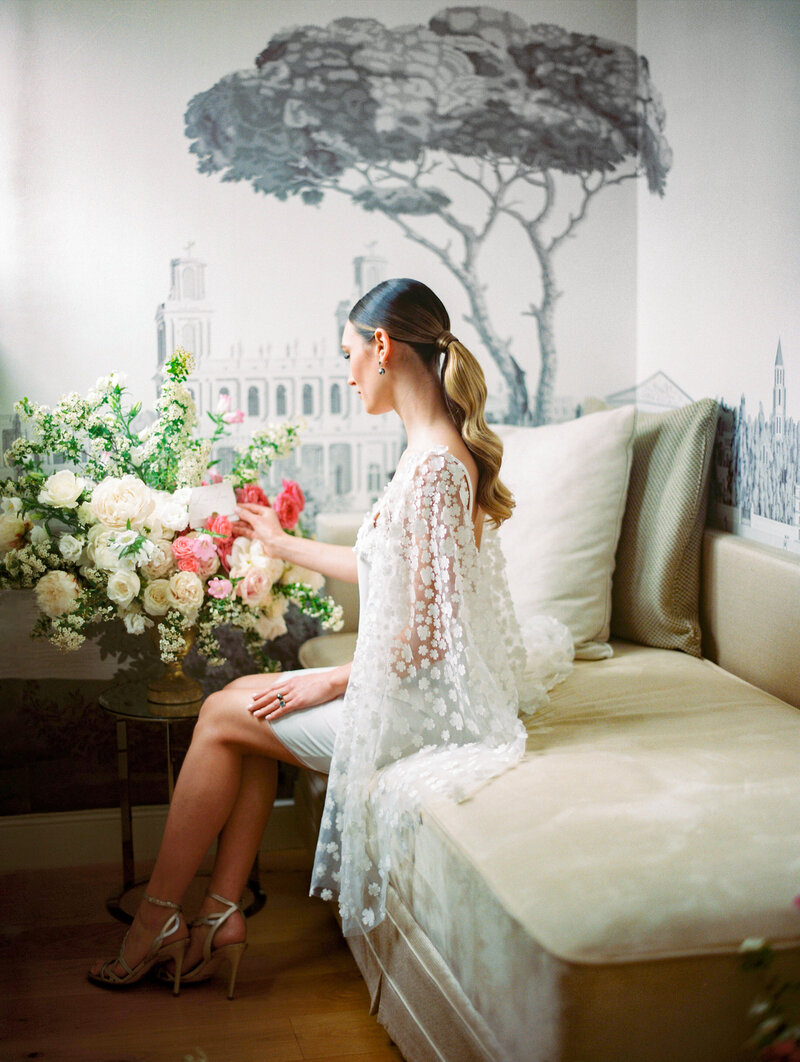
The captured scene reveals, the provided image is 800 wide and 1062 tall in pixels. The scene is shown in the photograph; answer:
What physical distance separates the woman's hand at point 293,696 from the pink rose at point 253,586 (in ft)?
0.90

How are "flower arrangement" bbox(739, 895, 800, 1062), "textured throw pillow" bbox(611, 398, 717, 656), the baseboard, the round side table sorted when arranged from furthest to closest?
the baseboard
"textured throw pillow" bbox(611, 398, 717, 656)
the round side table
"flower arrangement" bbox(739, 895, 800, 1062)

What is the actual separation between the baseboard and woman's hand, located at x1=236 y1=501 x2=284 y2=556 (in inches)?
36.6

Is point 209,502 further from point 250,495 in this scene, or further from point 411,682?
point 411,682

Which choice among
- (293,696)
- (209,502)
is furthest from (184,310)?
(293,696)

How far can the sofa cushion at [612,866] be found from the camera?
121cm

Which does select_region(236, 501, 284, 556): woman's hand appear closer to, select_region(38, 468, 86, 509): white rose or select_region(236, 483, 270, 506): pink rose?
select_region(236, 483, 270, 506): pink rose

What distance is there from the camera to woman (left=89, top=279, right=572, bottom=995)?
5.81 feet

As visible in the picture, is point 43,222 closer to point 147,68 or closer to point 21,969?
point 147,68

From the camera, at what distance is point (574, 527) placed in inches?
96.2

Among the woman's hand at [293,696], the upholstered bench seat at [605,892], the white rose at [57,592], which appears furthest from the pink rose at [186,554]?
the upholstered bench seat at [605,892]

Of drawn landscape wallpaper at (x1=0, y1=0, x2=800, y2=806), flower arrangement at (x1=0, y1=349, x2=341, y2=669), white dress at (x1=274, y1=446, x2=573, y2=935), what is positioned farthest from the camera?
drawn landscape wallpaper at (x1=0, y1=0, x2=800, y2=806)

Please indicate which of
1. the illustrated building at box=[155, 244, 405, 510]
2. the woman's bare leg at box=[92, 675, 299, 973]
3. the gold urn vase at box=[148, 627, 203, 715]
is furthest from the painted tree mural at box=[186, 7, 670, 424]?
the woman's bare leg at box=[92, 675, 299, 973]

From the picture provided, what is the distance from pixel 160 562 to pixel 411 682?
2.12ft

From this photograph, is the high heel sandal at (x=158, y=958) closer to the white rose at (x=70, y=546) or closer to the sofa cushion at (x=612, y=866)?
the sofa cushion at (x=612, y=866)
